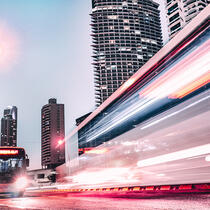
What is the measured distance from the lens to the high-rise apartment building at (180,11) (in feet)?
328

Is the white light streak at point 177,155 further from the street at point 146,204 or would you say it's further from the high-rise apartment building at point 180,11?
the high-rise apartment building at point 180,11

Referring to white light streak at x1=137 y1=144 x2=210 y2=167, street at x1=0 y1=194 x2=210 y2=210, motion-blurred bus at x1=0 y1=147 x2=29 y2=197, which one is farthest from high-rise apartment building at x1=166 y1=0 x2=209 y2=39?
street at x1=0 y1=194 x2=210 y2=210

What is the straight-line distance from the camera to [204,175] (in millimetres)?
6191

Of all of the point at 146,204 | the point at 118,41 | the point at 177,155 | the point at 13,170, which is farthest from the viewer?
the point at 118,41

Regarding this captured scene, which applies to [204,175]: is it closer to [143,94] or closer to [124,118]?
[143,94]

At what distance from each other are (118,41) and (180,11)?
65.4 metres

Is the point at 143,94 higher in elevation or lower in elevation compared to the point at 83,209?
higher

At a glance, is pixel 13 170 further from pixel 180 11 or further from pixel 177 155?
pixel 180 11

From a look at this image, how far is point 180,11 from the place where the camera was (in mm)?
103188

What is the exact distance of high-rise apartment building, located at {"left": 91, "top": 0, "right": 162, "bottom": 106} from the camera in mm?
158250

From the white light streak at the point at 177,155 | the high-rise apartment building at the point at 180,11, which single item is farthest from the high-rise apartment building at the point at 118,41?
the white light streak at the point at 177,155

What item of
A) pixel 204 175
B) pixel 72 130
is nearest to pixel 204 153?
pixel 204 175

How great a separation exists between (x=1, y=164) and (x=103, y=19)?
16021 cm

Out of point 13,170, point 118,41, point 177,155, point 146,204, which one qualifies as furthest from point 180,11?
point 146,204
